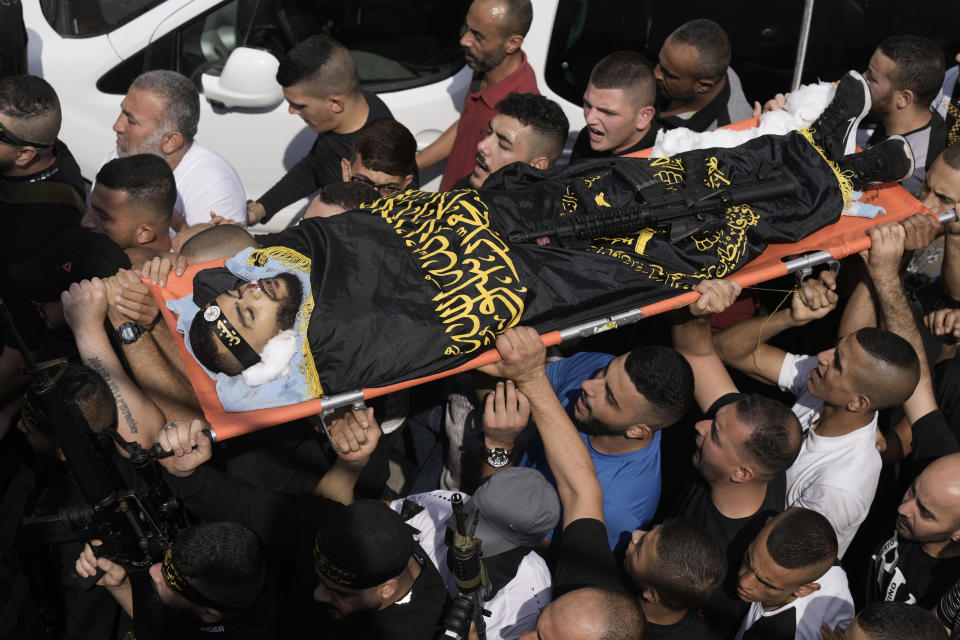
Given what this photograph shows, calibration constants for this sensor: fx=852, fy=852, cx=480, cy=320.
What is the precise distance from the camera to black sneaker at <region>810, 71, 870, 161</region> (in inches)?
140

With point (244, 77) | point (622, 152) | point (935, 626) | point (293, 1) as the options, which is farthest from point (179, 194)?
point (935, 626)

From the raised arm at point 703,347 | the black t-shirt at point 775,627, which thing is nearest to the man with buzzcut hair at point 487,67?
the raised arm at point 703,347

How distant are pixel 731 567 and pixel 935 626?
0.64m

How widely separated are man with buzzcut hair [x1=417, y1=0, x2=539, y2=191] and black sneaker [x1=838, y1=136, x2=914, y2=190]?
62.4 inches

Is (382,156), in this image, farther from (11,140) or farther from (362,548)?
(362,548)

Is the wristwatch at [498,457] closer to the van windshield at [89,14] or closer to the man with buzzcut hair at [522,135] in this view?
the man with buzzcut hair at [522,135]

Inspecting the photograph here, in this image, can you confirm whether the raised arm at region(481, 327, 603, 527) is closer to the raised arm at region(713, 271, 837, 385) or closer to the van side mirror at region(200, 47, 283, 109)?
the raised arm at region(713, 271, 837, 385)

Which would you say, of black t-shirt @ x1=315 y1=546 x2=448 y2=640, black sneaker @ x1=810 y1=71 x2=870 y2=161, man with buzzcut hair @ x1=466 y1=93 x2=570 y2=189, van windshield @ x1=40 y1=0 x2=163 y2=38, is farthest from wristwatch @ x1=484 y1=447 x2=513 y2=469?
van windshield @ x1=40 y1=0 x2=163 y2=38

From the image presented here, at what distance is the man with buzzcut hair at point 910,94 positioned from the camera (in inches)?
149

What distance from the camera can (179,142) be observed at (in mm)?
3936

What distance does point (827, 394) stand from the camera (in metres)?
2.96

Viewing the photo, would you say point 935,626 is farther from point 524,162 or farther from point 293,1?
point 293,1

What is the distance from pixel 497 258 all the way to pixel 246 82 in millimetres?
2085

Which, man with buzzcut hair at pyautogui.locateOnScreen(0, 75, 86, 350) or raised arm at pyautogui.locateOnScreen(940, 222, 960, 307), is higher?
man with buzzcut hair at pyautogui.locateOnScreen(0, 75, 86, 350)
